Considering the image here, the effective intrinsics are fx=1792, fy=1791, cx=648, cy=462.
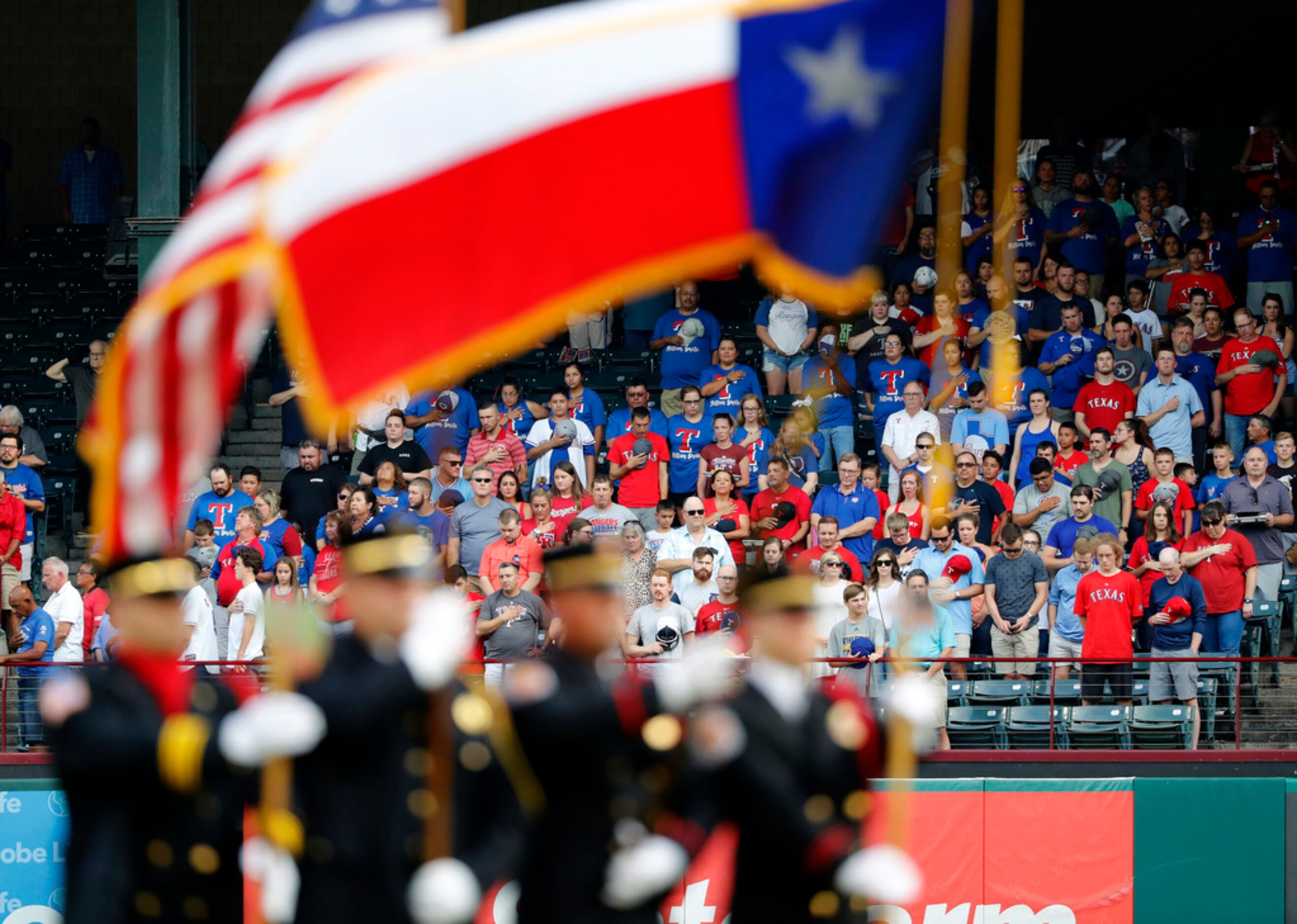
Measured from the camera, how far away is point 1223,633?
12742 millimetres

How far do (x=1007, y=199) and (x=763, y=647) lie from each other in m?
1.54

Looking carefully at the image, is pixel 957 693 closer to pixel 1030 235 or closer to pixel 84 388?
pixel 1030 235

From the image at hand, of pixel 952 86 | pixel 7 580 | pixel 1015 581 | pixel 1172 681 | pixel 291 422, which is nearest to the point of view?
pixel 952 86

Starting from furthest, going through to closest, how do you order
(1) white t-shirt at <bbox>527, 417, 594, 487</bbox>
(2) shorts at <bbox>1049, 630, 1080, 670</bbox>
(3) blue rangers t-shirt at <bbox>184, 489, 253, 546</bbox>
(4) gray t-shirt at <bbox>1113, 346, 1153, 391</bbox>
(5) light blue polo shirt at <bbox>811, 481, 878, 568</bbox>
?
(4) gray t-shirt at <bbox>1113, 346, 1153, 391</bbox>, (1) white t-shirt at <bbox>527, 417, 594, 487</bbox>, (3) blue rangers t-shirt at <bbox>184, 489, 253, 546</bbox>, (5) light blue polo shirt at <bbox>811, 481, 878, 568</bbox>, (2) shorts at <bbox>1049, 630, 1080, 670</bbox>

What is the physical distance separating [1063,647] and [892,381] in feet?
10.7

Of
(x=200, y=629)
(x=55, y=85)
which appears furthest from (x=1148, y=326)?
(x=55, y=85)

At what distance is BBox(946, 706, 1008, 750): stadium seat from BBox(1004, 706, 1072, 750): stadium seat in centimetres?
7

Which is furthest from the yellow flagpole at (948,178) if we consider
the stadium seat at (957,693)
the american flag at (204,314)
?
the stadium seat at (957,693)

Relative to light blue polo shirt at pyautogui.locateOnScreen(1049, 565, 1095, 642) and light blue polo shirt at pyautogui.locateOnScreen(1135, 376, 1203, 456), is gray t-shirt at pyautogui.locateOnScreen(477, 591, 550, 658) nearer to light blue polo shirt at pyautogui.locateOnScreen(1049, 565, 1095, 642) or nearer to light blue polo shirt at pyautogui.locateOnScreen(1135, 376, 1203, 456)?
light blue polo shirt at pyautogui.locateOnScreen(1049, 565, 1095, 642)

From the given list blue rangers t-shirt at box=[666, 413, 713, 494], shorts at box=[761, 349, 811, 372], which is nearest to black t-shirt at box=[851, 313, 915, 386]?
shorts at box=[761, 349, 811, 372]

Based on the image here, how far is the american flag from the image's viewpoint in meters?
4.90

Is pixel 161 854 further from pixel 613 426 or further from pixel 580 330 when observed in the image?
pixel 580 330

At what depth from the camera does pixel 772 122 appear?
16.7 feet

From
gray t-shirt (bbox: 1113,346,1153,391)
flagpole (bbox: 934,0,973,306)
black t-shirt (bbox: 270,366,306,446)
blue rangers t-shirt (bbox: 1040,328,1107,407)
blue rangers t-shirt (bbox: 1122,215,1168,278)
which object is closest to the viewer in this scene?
flagpole (bbox: 934,0,973,306)
